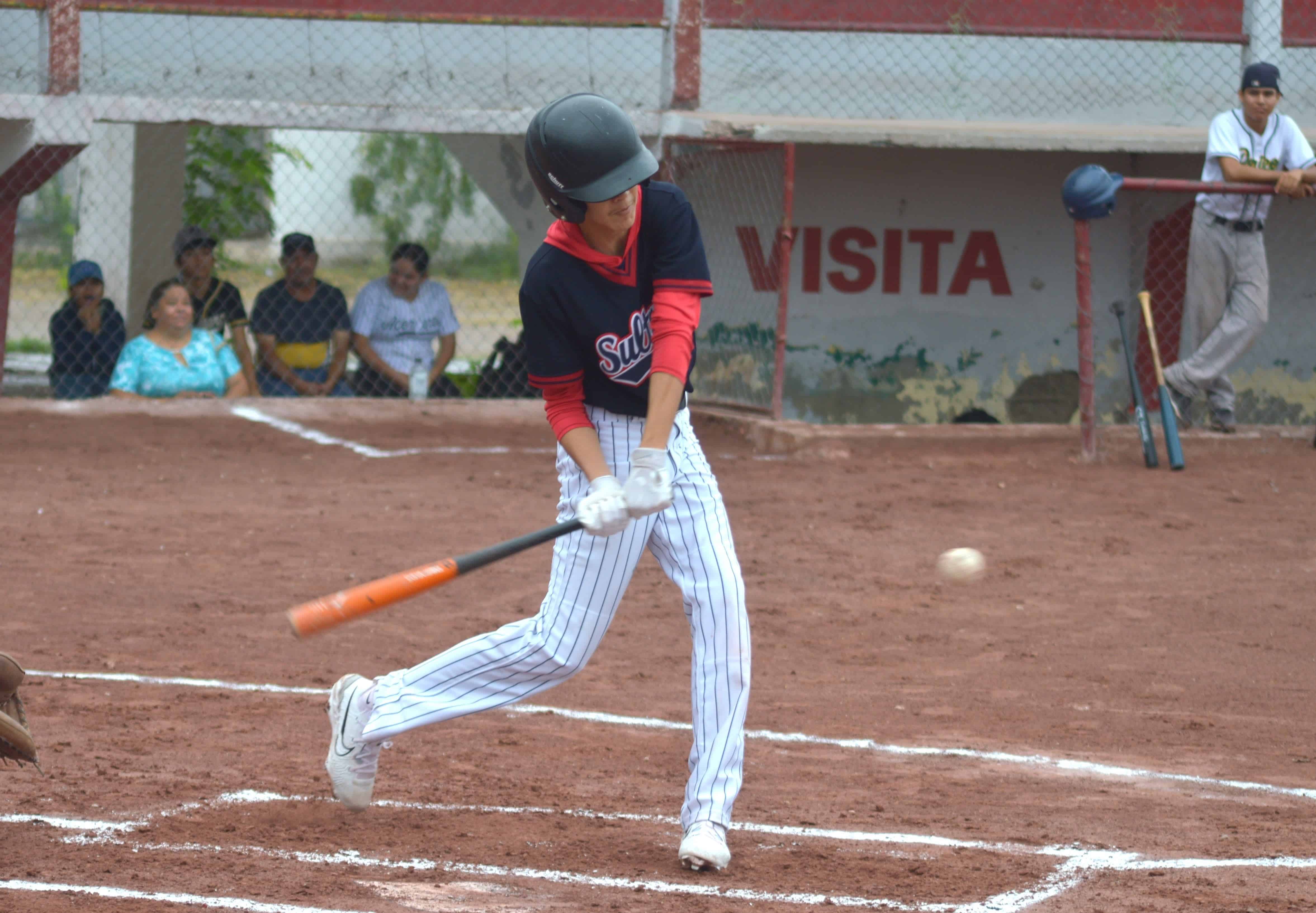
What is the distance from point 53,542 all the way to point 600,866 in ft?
15.2

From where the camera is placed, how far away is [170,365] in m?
11.1

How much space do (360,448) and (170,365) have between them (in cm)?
172

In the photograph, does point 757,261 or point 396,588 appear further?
point 757,261

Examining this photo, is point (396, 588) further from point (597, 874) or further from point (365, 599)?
point (597, 874)

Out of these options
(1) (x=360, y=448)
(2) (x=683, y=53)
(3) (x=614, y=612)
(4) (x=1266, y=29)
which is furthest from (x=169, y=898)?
(4) (x=1266, y=29)

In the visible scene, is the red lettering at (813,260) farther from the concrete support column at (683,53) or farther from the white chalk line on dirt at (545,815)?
the white chalk line on dirt at (545,815)

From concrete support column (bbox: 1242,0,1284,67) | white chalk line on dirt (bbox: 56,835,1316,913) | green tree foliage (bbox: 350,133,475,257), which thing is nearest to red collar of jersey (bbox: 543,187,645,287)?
white chalk line on dirt (bbox: 56,835,1316,913)

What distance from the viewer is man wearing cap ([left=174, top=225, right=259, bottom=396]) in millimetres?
11438

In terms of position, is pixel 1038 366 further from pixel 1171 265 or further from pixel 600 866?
pixel 600 866

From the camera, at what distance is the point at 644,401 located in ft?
12.7

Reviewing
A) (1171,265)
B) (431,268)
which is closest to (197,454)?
(1171,265)

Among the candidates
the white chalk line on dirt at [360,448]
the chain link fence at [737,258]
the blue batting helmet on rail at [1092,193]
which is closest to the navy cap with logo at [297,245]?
the white chalk line on dirt at [360,448]

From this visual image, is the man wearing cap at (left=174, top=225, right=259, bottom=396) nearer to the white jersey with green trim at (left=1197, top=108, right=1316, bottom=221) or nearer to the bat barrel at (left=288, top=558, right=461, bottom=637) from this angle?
the white jersey with green trim at (left=1197, top=108, right=1316, bottom=221)

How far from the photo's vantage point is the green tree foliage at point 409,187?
26.7 m
